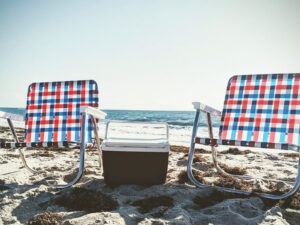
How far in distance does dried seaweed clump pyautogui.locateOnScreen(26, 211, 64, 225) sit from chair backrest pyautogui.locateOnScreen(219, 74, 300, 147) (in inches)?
82.7

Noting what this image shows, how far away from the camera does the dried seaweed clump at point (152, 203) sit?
2166 millimetres

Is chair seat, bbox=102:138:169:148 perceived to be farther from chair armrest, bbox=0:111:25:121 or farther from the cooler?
chair armrest, bbox=0:111:25:121

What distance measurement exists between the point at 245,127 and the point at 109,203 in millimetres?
1898

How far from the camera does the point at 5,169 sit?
136 inches

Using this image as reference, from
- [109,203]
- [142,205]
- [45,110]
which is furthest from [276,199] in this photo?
[45,110]

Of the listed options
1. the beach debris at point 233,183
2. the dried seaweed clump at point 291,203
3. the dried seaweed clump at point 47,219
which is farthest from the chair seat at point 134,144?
the dried seaweed clump at point 291,203

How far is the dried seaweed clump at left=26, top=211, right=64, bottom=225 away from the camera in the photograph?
5.98 feet

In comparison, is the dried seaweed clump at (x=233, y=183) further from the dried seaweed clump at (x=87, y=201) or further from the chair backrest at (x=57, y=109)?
the chair backrest at (x=57, y=109)

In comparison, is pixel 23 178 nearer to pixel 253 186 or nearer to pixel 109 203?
pixel 109 203

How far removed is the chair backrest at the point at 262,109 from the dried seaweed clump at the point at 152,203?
117 cm

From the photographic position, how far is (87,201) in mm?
2268

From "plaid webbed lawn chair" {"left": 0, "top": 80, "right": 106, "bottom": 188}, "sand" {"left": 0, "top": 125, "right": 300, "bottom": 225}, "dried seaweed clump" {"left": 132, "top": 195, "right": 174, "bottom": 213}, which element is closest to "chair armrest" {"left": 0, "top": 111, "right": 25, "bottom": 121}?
"plaid webbed lawn chair" {"left": 0, "top": 80, "right": 106, "bottom": 188}

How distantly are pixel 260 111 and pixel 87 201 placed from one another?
235 centimetres

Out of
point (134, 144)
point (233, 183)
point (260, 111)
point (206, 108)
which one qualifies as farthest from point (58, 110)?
point (260, 111)
